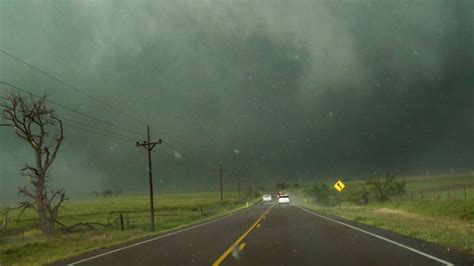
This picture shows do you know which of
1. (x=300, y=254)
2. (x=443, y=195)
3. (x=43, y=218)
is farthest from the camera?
(x=443, y=195)

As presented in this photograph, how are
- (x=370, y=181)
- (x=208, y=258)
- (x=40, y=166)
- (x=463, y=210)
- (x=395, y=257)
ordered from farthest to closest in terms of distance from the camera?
1. (x=370, y=181)
2. (x=40, y=166)
3. (x=463, y=210)
4. (x=208, y=258)
5. (x=395, y=257)

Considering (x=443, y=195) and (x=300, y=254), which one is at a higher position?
(x=300, y=254)

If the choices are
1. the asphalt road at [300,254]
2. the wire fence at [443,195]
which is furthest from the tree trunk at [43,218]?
the wire fence at [443,195]

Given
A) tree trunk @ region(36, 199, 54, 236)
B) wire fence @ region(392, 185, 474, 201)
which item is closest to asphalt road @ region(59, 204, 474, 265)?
tree trunk @ region(36, 199, 54, 236)

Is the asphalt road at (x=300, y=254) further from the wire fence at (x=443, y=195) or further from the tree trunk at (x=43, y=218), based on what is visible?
the wire fence at (x=443, y=195)

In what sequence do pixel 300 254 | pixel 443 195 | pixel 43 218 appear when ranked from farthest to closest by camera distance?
pixel 443 195, pixel 43 218, pixel 300 254

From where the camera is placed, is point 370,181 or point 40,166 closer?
point 40,166

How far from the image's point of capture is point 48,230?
28875mm

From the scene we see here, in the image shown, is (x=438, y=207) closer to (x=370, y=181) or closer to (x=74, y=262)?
(x=74, y=262)

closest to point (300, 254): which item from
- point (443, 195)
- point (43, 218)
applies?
point (43, 218)

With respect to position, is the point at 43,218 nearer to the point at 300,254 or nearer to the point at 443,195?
the point at 300,254

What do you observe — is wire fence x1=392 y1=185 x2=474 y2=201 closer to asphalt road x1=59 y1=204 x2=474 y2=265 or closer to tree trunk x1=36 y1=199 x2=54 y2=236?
asphalt road x1=59 y1=204 x2=474 y2=265

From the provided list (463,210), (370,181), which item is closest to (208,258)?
(463,210)

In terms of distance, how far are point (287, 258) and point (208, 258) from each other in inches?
84.6
